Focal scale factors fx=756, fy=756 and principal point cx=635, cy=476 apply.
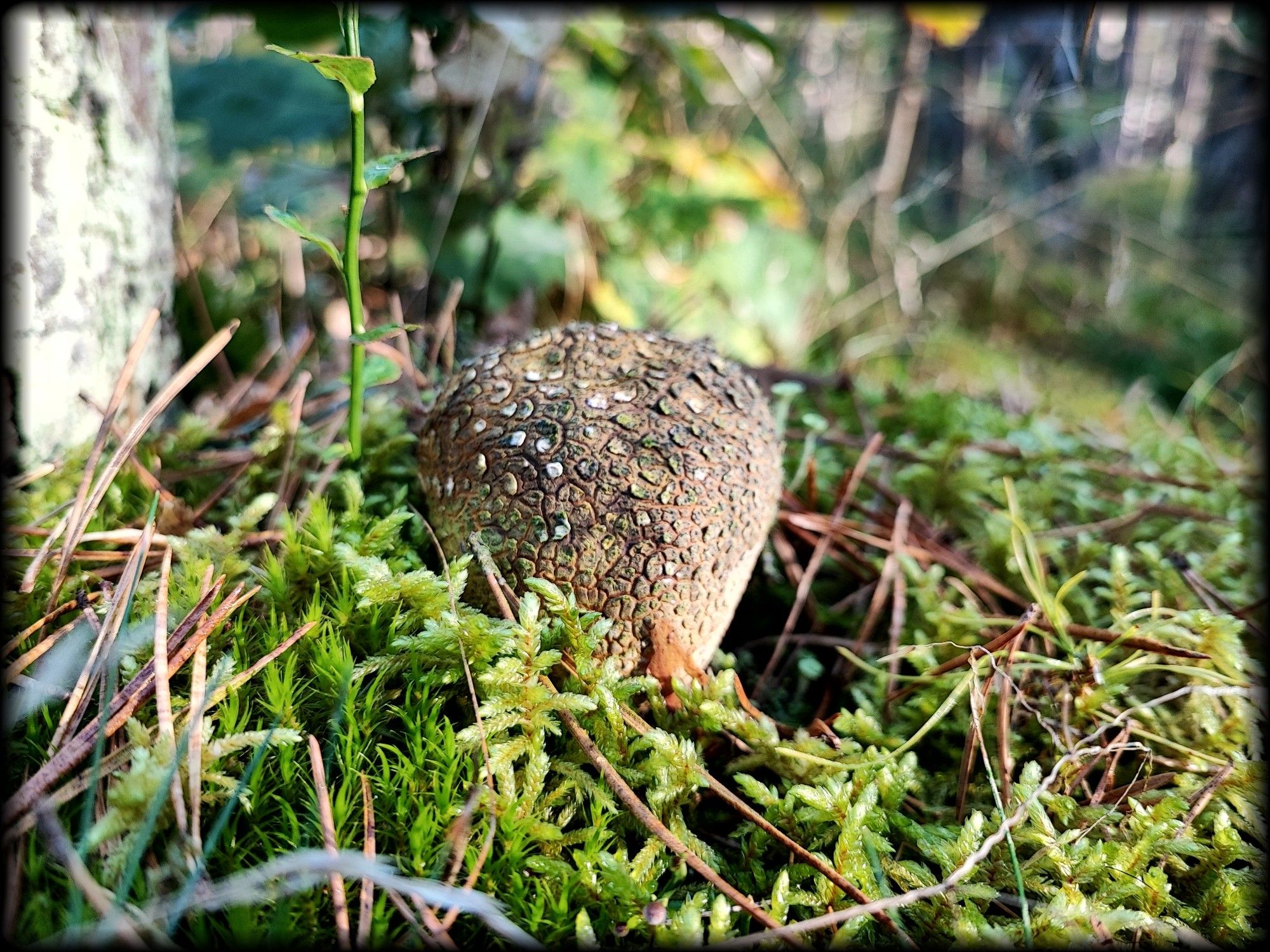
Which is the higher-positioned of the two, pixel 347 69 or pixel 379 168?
pixel 347 69

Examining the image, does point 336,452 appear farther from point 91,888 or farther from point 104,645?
point 91,888

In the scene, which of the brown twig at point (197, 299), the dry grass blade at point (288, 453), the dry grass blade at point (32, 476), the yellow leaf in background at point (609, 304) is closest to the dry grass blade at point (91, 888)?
the dry grass blade at point (288, 453)

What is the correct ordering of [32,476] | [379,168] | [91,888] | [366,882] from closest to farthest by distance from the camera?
[91,888] < [366,882] < [379,168] < [32,476]

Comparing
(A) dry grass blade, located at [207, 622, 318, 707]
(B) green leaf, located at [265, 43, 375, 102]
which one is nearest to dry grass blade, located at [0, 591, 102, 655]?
(A) dry grass blade, located at [207, 622, 318, 707]

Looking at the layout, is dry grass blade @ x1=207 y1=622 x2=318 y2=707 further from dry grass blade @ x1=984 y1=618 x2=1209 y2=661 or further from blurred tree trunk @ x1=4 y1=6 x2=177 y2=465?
dry grass blade @ x1=984 y1=618 x2=1209 y2=661

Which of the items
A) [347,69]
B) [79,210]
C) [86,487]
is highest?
[347,69]

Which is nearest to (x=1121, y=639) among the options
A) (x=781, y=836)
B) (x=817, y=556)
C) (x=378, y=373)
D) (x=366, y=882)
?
(x=817, y=556)

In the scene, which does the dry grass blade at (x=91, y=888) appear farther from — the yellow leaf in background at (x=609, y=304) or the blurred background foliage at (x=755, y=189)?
the yellow leaf in background at (x=609, y=304)
